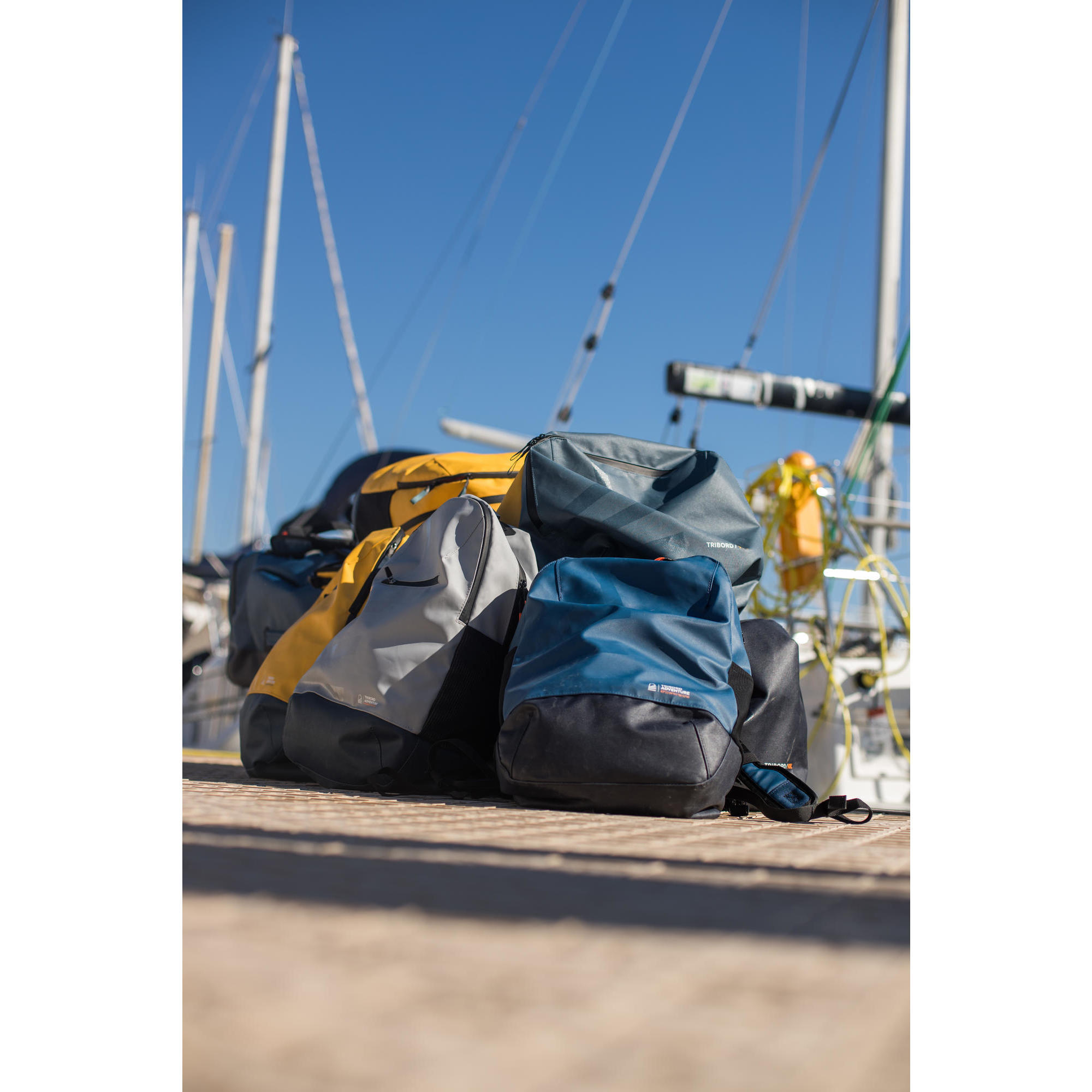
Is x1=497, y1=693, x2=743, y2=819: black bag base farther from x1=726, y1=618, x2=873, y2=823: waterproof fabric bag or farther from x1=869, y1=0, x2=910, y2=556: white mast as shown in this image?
x1=869, y1=0, x2=910, y2=556: white mast

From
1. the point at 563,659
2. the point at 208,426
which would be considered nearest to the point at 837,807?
the point at 563,659

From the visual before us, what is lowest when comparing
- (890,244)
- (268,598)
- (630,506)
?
(268,598)

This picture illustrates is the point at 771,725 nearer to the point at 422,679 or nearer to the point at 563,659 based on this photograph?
the point at 563,659

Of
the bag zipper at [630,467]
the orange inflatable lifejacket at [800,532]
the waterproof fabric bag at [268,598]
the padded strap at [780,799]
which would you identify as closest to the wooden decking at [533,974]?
the padded strap at [780,799]

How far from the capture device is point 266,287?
726 centimetres

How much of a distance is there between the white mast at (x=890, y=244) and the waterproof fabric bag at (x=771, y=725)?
2924 mm

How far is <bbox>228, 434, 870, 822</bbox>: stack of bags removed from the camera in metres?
1.12

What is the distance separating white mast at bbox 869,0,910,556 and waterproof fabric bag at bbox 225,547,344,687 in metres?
3.01

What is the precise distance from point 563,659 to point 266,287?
23.1 ft

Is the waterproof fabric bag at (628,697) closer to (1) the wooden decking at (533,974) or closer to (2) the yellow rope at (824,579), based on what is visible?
(1) the wooden decking at (533,974)

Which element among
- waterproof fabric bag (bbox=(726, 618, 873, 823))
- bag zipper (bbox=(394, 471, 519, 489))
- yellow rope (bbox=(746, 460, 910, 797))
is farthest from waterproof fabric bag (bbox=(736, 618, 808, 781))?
yellow rope (bbox=(746, 460, 910, 797))
